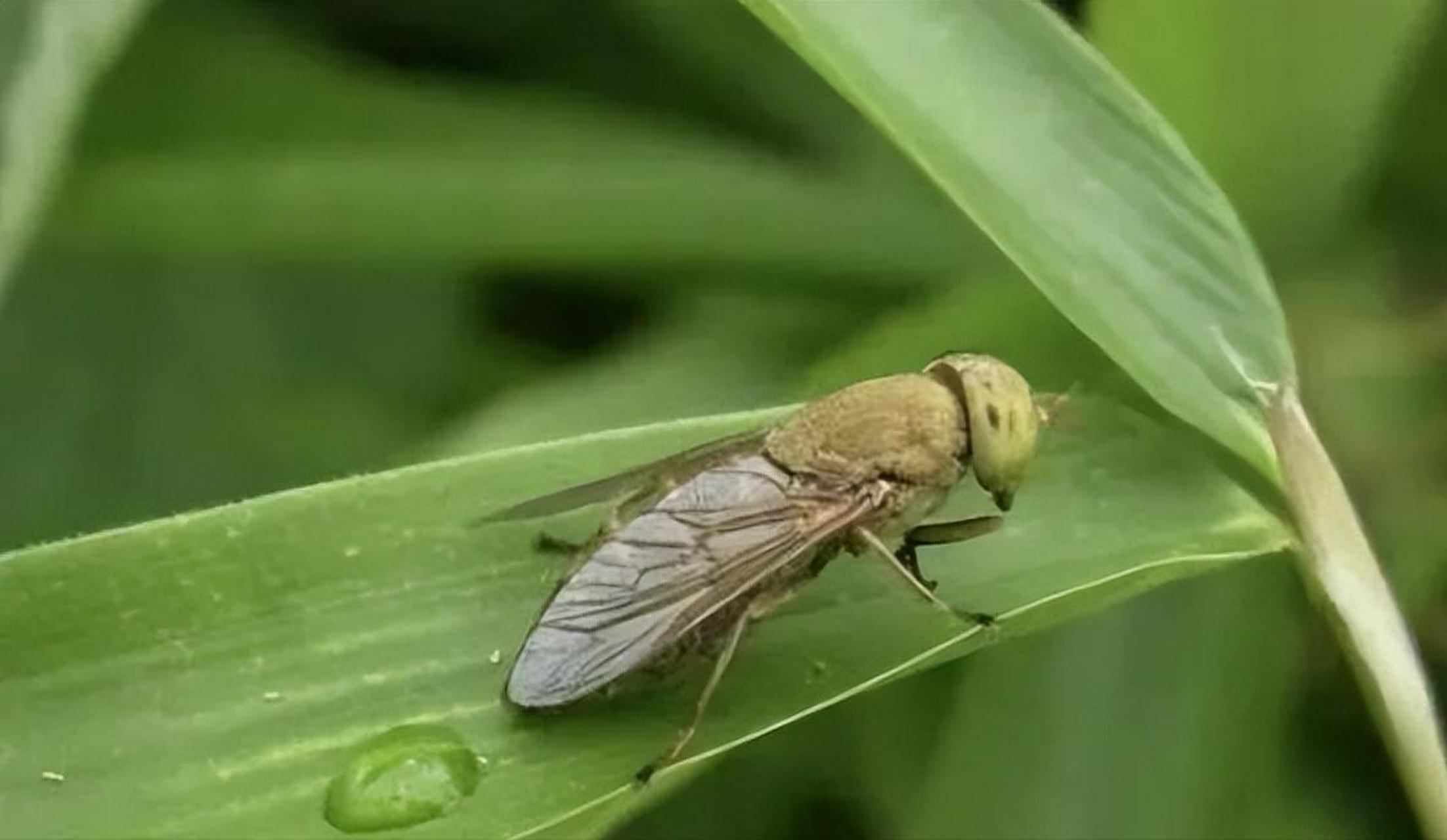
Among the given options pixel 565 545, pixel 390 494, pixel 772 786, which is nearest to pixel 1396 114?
pixel 772 786

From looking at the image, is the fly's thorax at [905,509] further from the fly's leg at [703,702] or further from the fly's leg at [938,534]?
the fly's leg at [703,702]

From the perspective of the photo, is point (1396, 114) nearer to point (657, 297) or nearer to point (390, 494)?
point (657, 297)

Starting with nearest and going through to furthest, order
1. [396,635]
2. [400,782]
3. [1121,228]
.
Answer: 1. [400,782]
2. [396,635]
3. [1121,228]

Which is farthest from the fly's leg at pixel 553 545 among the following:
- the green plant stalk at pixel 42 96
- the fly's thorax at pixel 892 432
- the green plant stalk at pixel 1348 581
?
Answer: the green plant stalk at pixel 1348 581

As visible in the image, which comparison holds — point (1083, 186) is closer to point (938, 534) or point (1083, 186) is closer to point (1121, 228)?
point (1121, 228)

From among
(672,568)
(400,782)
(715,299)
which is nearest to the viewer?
(400,782)

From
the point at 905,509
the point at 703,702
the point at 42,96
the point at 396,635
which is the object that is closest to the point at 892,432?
the point at 905,509
